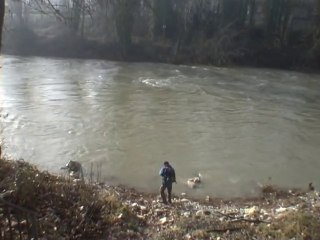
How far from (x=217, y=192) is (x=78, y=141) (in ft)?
21.9

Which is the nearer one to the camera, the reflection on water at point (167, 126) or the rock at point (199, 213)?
the rock at point (199, 213)

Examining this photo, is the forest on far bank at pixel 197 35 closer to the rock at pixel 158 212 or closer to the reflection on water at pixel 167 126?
the reflection on water at pixel 167 126

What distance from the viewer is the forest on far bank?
168ft

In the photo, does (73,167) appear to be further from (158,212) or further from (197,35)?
(197,35)

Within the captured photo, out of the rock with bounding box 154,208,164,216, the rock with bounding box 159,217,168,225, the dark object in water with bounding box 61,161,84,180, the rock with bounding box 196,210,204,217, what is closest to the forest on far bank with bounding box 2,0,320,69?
the dark object in water with bounding box 61,161,84,180

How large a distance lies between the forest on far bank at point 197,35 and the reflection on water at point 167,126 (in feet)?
42.1

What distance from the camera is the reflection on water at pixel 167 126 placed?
55.5ft

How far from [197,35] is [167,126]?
3329 centimetres

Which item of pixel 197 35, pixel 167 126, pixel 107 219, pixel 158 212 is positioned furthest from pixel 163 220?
pixel 197 35

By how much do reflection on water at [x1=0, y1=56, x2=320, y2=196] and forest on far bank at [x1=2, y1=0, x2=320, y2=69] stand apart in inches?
505

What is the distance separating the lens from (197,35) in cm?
5438

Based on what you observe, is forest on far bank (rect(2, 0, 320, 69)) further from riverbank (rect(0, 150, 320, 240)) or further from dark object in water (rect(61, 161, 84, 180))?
riverbank (rect(0, 150, 320, 240))

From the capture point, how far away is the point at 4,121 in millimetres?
21719

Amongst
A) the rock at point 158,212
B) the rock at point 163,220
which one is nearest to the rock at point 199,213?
the rock at point 158,212
